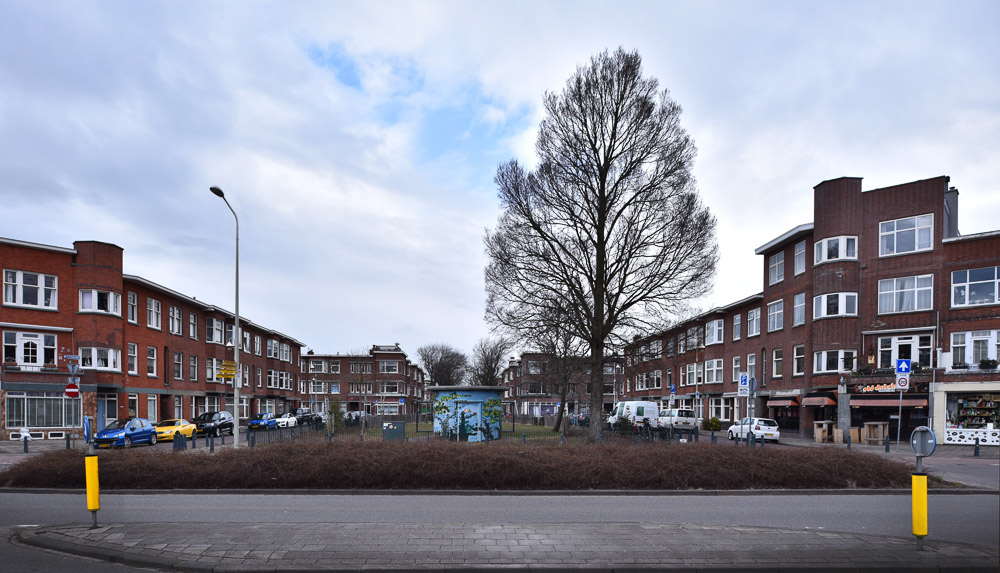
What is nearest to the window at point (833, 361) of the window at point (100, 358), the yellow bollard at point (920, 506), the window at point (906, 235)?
the window at point (906, 235)

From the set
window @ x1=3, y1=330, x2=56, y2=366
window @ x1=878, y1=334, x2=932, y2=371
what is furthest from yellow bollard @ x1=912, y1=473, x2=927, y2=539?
window @ x1=3, y1=330, x2=56, y2=366

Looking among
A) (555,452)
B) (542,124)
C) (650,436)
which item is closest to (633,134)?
(542,124)

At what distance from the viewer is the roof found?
38.9 m

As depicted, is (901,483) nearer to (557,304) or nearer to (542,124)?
(557,304)

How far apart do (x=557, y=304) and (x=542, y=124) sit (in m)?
7.96

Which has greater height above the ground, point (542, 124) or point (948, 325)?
point (542, 124)

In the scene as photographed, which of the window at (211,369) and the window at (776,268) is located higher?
the window at (776,268)

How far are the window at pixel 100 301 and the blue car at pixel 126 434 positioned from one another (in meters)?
9.48

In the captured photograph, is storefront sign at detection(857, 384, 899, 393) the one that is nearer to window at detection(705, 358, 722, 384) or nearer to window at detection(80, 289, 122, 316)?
window at detection(705, 358, 722, 384)

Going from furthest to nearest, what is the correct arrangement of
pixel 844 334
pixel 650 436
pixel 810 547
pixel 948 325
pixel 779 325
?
pixel 779 325 < pixel 844 334 < pixel 948 325 < pixel 650 436 < pixel 810 547

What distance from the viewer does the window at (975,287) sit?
105 feet

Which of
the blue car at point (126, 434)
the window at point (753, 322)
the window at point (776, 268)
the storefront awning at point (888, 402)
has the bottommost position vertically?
the blue car at point (126, 434)

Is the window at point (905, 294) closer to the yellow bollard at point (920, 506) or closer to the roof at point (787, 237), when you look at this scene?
the roof at point (787, 237)

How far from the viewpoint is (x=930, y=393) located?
33.5 metres
